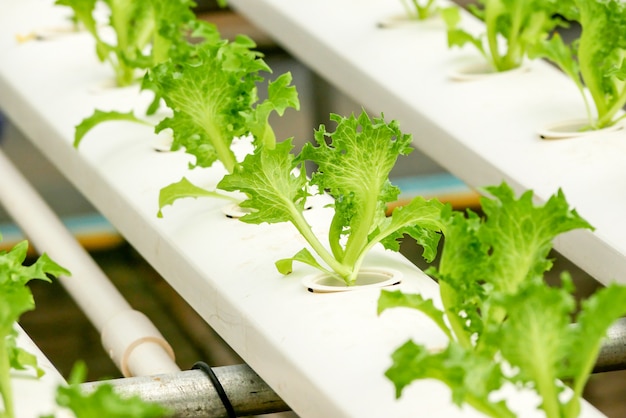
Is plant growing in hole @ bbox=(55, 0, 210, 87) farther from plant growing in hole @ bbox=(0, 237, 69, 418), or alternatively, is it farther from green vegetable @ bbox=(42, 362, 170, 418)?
green vegetable @ bbox=(42, 362, 170, 418)

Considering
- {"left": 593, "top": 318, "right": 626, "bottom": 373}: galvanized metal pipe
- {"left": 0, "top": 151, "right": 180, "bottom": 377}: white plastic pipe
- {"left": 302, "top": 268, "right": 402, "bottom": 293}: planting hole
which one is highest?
{"left": 302, "top": 268, "right": 402, "bottom": 293}: planting hole

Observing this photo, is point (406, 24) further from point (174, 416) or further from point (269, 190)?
point (174, 416)

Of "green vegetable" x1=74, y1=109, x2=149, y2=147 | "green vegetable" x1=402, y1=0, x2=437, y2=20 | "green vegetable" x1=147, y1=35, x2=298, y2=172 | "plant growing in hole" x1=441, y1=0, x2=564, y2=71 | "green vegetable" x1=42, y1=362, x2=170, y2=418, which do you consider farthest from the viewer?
"green vegetable" x1=402, y1=0, x2=437, y2=20

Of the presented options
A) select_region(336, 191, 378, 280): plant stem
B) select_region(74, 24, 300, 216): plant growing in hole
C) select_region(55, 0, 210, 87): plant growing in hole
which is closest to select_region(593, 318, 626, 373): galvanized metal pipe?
select_region(336, 191, 378, 280): plant stem

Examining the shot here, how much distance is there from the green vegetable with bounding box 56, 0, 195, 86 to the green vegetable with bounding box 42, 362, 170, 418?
840mm

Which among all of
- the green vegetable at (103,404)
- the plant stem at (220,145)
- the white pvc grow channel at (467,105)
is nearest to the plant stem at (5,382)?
the green vegetable at (103,404)

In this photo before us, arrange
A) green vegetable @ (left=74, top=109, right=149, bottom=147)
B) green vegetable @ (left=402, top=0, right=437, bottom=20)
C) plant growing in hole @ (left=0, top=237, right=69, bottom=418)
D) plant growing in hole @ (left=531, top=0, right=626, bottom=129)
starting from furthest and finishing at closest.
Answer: green vegetable @ (left=402, top=0, right=437, bottom=20) < green vegetable @ (left=74, top=109, right=149, bottom=147) < plant growing in hole @ (left=531, top=0, right=626, bottom=129) < plant growing in hole @ (left=0, top=237, right=69, bottom=418)

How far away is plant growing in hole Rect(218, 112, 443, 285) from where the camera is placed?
37.4 inches

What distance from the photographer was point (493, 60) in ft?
5.08

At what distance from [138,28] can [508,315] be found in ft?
3.15

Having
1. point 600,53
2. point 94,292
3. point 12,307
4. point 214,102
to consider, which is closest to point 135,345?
point 94,292

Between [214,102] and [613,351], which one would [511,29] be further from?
[613,351]

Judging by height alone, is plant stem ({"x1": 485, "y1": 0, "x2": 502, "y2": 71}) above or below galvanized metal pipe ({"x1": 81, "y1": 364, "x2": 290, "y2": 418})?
above

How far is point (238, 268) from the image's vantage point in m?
1.06
